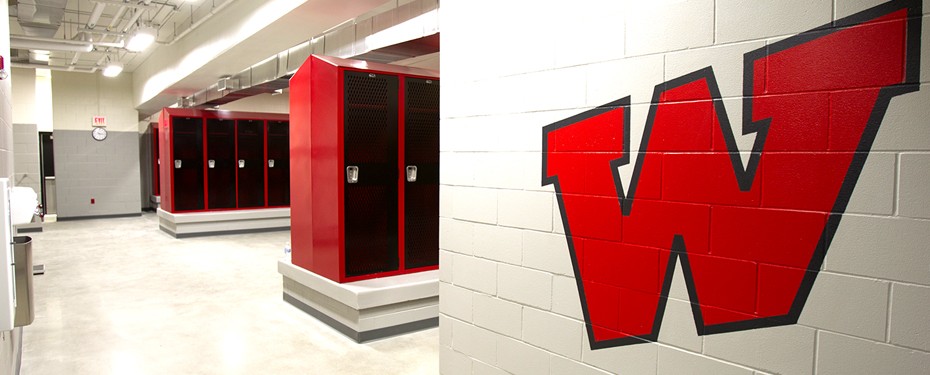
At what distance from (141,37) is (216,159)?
295cm

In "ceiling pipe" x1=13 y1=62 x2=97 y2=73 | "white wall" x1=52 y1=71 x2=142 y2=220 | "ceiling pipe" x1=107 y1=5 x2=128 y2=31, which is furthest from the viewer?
"white wall" x1=52 y1=71 x2=142 y2=220

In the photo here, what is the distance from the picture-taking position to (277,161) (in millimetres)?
10023

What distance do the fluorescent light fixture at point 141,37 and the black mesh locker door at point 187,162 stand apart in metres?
1.89

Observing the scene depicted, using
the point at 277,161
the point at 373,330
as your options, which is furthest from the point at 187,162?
the point at 373,330

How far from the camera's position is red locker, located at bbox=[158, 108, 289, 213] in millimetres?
9062

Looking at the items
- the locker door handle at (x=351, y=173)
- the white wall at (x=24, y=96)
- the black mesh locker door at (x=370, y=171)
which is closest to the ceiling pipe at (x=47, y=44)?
the white wall at (x=24, y=96)

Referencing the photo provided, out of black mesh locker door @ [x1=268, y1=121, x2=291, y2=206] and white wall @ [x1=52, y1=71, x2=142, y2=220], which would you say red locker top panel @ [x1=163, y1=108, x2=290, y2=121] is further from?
white wall @ [x1=52, y1=71, x2=142, y2=220]

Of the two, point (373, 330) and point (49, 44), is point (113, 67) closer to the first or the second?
→ point (49, 44)

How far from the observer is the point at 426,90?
449 centimetres

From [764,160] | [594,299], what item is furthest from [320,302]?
[764,160]

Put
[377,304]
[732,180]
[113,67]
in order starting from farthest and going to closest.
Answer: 1. [113,67]
2. [377,304]
3. [732,180]

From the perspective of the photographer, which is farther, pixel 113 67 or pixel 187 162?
pixel 113 67

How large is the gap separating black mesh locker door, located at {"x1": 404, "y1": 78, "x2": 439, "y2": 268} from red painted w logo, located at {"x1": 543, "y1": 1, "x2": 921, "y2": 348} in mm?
2584

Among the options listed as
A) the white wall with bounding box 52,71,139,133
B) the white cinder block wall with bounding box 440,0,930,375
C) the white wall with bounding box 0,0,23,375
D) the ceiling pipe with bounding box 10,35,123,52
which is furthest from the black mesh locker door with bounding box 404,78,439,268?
the white wall with bounding box 52,71,139,133
